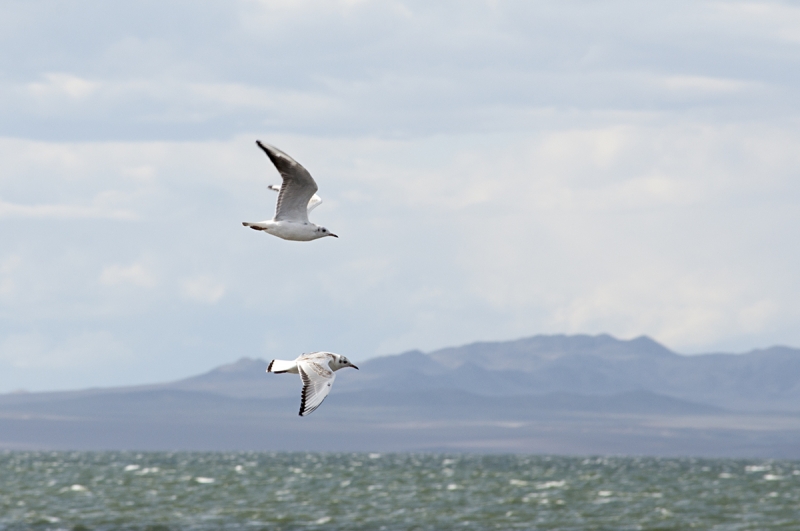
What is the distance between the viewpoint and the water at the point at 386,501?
92.2m

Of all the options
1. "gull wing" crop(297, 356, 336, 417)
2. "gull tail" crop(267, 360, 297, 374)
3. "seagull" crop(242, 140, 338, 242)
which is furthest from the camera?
"seagull" crop(242, 140, 338, 242)

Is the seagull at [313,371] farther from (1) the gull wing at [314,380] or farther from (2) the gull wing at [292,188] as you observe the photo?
(2) the gull wing at [292,188]

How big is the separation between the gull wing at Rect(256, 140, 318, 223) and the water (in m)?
65.9

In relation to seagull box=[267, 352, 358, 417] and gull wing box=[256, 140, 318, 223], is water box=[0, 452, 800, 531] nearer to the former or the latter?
gull wing box=[256, 140, 318, 223]

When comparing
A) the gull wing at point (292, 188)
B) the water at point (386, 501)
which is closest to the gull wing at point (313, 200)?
the gull wing at point (292, 188)

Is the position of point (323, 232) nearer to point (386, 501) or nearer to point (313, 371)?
point (313, 371)

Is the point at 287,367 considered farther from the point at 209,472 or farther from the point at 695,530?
the point at 209,472

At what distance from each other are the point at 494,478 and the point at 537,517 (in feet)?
190

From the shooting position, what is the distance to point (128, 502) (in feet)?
363

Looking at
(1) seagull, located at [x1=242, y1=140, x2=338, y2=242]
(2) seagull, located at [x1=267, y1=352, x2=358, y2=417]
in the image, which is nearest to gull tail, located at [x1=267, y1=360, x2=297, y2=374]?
(2) seagull, located at [x1=267, y1=352, x2=358, y2=417]

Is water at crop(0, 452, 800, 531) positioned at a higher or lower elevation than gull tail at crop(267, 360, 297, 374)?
lower

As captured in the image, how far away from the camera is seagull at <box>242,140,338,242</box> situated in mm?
22719

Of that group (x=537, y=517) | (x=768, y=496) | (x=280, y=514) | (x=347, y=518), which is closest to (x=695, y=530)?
(x=537, y=517)

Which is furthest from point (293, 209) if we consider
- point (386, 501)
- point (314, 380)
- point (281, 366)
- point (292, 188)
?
point (386, 501)
